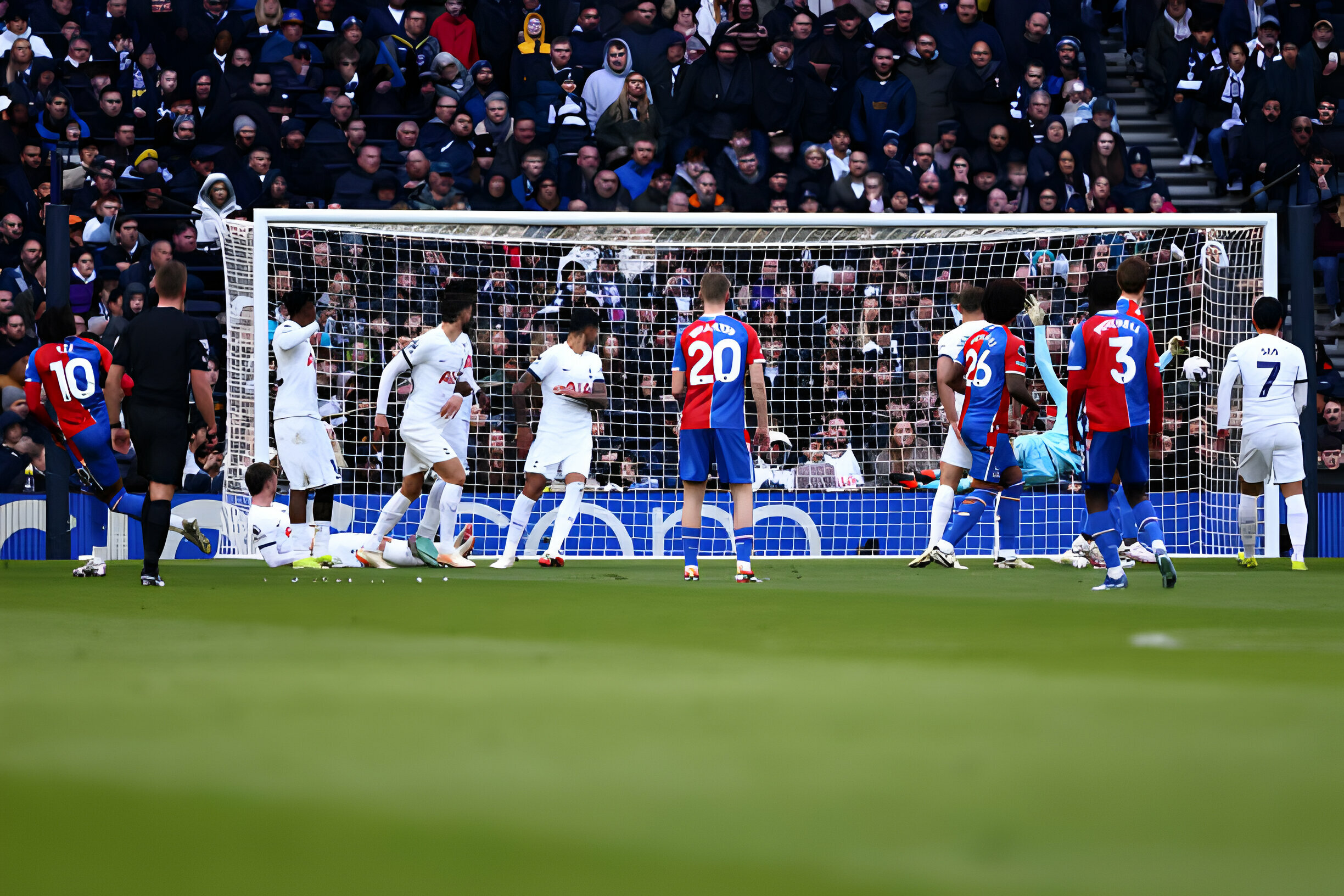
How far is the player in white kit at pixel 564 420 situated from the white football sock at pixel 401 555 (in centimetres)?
66

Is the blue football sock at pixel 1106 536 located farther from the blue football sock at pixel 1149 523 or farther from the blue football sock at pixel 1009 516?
the blue football sock at pixel 1009 516

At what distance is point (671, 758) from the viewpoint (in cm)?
280

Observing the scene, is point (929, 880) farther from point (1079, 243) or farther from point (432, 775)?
point (1079, 243)

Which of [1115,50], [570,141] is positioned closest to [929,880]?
[570,141]

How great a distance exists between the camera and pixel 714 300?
9156mm

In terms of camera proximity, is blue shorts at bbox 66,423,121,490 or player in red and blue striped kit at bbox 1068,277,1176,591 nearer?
player in red and blue striped kit at bbox 1068,277,1176,591

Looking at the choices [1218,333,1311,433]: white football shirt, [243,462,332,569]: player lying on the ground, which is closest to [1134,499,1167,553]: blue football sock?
[1218,333,1311,433]: white football shirt

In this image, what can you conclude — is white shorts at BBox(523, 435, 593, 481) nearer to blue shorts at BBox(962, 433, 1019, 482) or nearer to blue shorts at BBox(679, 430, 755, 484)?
blue shorts at BBox(679, 430, 755, 484)

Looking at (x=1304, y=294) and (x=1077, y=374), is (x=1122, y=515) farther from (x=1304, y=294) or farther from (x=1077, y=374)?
(x=1304, y=294)

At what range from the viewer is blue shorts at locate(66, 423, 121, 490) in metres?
10.5

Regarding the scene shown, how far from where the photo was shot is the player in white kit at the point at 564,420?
35.3ft

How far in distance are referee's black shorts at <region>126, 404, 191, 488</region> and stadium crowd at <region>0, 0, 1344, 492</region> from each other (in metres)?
4.46

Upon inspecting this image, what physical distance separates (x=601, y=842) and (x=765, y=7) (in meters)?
A: 17.7

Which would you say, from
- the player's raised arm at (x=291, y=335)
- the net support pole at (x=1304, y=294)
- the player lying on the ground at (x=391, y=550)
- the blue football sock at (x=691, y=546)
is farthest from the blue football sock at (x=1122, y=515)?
the player's raised arm at (x=291, y=335)
